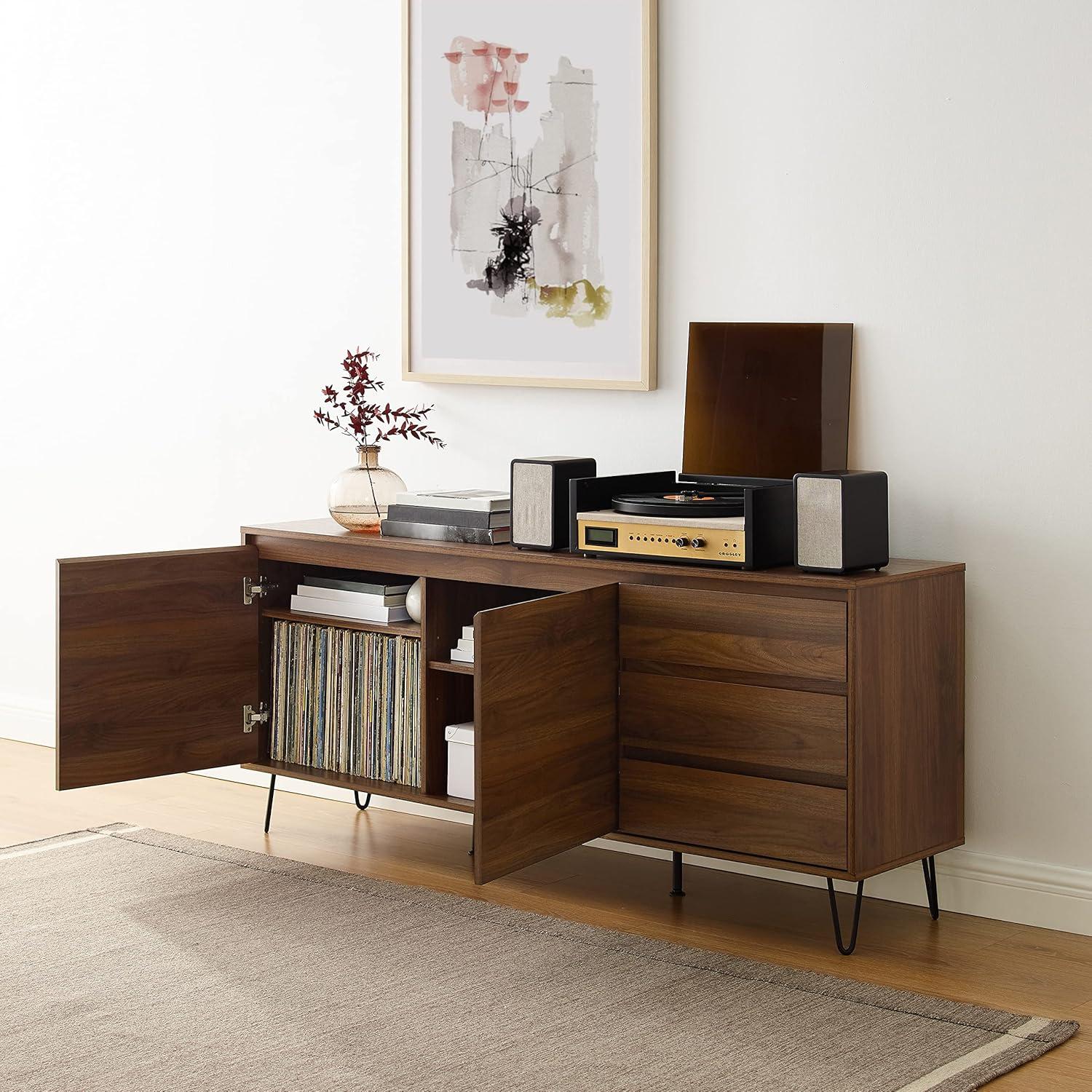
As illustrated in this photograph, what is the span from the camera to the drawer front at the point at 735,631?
2.95 metres

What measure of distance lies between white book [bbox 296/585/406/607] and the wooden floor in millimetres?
592

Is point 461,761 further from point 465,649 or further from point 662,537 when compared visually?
point 662,537

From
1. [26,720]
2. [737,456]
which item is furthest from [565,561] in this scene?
[26,720]

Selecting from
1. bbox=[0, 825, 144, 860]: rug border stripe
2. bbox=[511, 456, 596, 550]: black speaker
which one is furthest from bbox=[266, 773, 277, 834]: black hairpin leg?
bbox=[511, 456, 596, 550]: black speaker

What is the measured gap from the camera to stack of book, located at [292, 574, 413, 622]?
11.9 ft

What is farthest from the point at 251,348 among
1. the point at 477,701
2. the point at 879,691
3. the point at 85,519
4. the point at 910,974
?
the point at 910,974

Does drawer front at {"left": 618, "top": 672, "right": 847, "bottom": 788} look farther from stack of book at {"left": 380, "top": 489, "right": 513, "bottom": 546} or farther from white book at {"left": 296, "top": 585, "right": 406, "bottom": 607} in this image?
white book at {"left": 296, "top": 585, "right": 406, "bottom": 607}

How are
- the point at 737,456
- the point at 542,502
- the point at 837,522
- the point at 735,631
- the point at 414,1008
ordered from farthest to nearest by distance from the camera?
the point at 737,456
the point at 542,502
the point at 735,631
the point at 837,522
the point at 414,1008

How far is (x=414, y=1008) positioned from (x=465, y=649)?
0.96 metres

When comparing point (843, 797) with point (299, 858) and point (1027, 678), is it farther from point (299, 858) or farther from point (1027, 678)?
point (299, 858)

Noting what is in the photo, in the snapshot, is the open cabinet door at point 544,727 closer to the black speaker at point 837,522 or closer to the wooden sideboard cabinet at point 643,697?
the wooden sideboard cabinet at point 643,697

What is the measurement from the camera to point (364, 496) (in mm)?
3736

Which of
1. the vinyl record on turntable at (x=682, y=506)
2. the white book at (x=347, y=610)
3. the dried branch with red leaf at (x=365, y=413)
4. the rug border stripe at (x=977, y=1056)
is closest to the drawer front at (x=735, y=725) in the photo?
the vinyl record on turntable at (x=682, y=506)

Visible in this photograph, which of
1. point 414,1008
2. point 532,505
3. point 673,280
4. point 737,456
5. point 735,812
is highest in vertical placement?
point 673,280
